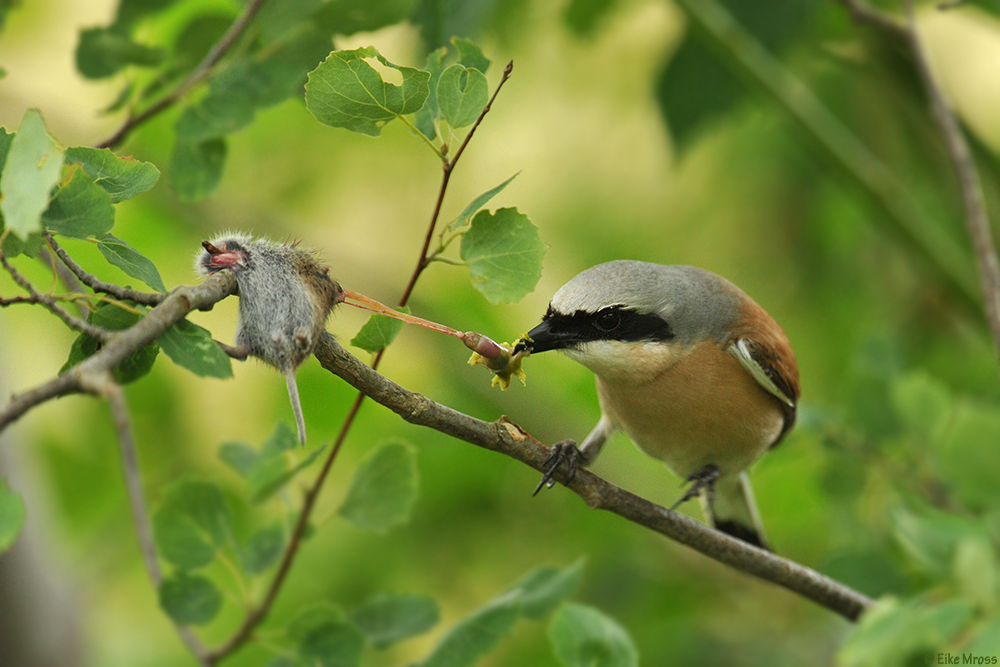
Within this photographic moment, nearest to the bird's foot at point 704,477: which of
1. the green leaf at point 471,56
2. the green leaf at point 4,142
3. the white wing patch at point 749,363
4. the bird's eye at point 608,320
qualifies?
the white wing patch at point 749,363

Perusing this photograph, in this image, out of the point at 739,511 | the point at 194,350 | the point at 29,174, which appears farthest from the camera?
the point at 739,511

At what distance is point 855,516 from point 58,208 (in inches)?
124

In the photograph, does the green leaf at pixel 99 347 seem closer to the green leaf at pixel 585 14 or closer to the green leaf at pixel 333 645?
the green leaf at pixel 333 645

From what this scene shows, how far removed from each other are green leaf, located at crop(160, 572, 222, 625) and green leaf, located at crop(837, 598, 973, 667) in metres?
1.40

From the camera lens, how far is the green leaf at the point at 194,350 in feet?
4.46

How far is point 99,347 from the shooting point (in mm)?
1480

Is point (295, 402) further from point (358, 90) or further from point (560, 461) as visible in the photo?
point (560, 461)

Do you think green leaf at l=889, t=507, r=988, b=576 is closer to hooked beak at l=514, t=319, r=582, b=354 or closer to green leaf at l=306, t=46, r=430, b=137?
hooked beak at l=514, t=319, r=582, b=354

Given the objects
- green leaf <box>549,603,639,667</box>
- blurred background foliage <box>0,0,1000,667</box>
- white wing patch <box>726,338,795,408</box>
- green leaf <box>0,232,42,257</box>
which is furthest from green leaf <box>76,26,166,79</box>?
white wing patch <box>726,338,795,408</box>

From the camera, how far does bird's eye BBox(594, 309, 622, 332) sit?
101 inches

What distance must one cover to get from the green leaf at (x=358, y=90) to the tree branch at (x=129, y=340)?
33 cm

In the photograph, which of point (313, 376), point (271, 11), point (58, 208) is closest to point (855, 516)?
point (313, 376)

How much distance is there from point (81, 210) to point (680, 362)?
1.89 meters

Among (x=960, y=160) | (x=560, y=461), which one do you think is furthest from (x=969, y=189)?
(x=560, y=461)
